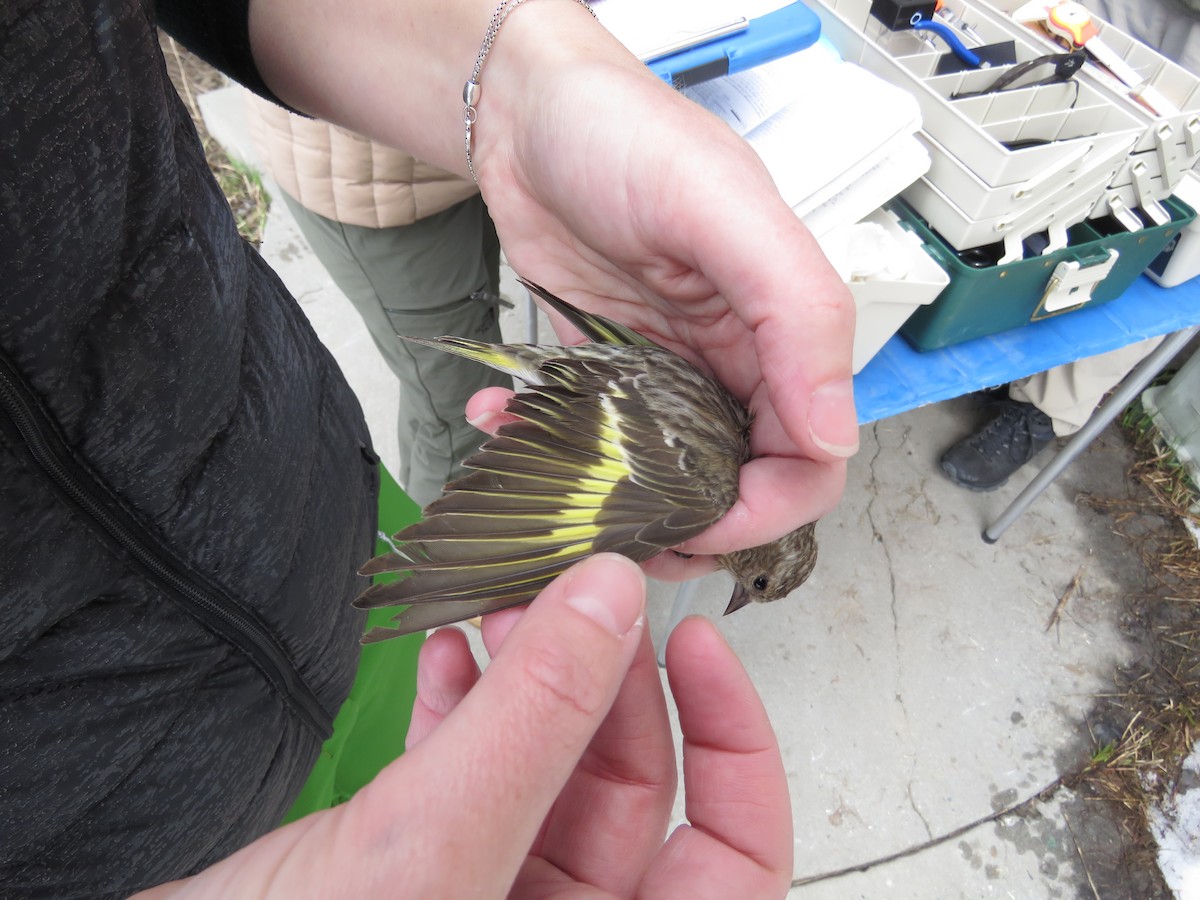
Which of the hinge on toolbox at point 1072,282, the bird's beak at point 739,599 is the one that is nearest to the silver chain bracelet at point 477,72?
the bird's beak at point 739,599

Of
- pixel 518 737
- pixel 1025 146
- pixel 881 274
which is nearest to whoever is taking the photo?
pixel 518 737

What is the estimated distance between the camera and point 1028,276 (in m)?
2.09

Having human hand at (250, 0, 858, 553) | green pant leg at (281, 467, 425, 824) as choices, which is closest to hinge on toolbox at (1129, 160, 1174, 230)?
human hand at (250, 0, 858, 553)

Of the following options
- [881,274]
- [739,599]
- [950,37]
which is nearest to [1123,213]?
[950,37]

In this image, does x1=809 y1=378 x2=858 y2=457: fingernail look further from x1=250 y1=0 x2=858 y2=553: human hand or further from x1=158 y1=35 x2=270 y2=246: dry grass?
x1=158 y1=35 x2=270 y2=246: dry grass

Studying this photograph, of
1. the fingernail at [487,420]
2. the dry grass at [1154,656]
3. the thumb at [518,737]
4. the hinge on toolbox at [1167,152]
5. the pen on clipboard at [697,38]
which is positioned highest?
the pen on clipboard at [697,38]

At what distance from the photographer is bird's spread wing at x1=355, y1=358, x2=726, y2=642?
3.52ft

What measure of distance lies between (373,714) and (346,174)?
1.48m

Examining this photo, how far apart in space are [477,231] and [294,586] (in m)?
1.56

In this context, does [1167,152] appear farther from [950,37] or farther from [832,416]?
[832,416]

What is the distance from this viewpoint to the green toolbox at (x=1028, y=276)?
204 centimetres

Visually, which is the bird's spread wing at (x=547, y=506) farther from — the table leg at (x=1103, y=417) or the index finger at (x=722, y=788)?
the table leg at (x=1103, y=417)

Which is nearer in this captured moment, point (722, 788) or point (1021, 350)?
point (722, 788)

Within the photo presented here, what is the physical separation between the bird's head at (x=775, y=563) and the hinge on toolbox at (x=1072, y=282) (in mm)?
1041
